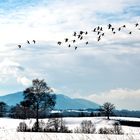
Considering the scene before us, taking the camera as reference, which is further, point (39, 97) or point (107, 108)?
point (107, 108)

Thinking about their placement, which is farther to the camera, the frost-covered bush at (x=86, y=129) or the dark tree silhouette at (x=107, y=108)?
the dark tree silhouette at (x=107, y=108)

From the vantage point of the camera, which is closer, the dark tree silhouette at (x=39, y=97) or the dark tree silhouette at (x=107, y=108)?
the dark tree silhouette at (x=39, y=97)

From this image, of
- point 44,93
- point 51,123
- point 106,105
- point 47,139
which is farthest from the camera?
point 106,105

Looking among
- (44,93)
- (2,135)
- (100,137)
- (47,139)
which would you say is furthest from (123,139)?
(44,93)

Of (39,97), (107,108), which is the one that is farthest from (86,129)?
(107,108)

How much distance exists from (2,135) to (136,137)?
32.0ft

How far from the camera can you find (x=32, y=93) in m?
108

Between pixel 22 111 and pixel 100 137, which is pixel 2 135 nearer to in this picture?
pixel 100 137

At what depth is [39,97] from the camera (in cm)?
10781

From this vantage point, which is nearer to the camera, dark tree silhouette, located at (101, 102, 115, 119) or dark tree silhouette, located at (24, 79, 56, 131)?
dark tree silhouette, located at (24, 79, 56, 131)

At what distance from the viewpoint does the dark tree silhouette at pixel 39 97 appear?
10744cm

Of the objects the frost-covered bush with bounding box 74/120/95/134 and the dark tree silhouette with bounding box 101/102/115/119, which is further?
the dark tree silhouette with bounding box 101/102/115/119

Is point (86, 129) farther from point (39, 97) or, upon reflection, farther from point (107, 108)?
point (107, 108)

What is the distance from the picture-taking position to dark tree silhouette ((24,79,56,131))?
107438 millimetres
